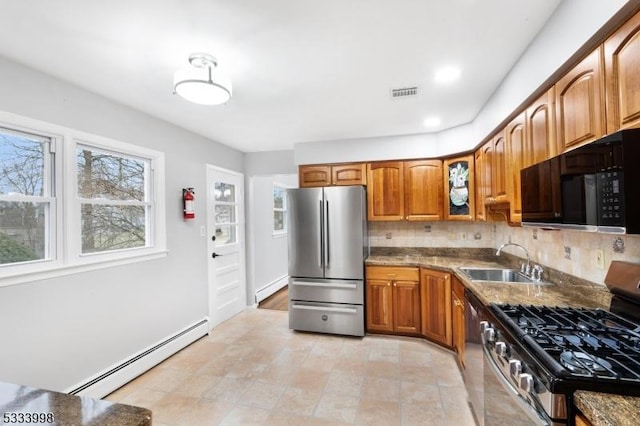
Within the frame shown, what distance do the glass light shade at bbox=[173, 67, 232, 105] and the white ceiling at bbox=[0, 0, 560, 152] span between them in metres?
0.13

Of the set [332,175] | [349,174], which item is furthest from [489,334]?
[332,175]

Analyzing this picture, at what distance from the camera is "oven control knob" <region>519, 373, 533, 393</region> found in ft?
3.67

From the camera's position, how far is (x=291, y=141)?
156 inches

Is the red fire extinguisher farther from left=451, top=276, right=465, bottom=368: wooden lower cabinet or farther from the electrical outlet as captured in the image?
the electrical outlet

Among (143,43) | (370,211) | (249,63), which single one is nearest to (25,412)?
(143,43)

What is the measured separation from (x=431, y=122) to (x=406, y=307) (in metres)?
2.10

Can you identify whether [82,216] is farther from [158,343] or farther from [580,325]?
[580,325]

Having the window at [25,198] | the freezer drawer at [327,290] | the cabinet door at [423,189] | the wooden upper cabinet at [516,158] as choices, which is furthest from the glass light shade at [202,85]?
the cabinet door at [423,189]

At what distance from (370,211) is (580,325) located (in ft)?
8.29

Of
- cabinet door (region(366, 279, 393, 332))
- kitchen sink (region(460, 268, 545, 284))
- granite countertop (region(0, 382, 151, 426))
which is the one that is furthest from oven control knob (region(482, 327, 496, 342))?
cabinet door (region(366, 279, 393, 332))

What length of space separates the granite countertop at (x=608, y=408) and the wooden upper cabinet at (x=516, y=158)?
4.56 feet

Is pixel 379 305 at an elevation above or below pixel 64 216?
below

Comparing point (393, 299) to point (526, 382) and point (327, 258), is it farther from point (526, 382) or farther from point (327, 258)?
point (526, 382)

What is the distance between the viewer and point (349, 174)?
3.82 metres
